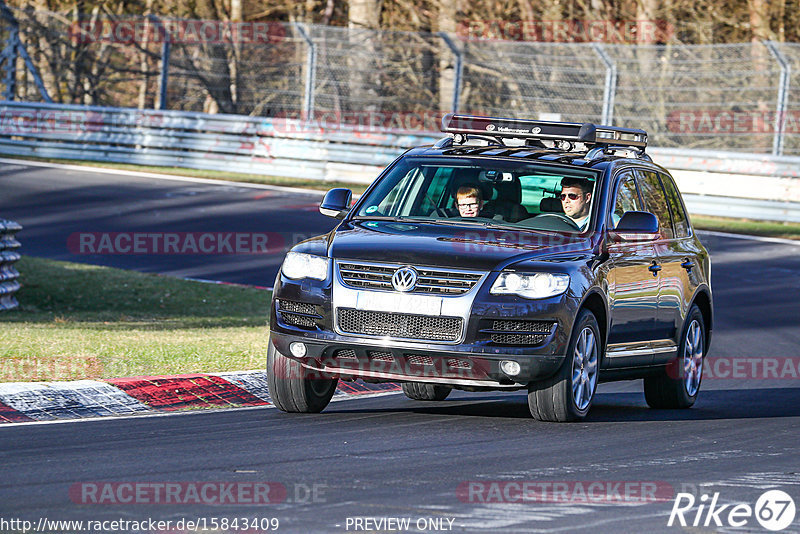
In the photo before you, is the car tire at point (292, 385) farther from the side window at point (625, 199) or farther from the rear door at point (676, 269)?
the rear door at point (676, 269)

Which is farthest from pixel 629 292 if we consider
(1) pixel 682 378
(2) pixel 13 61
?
(2) pixel 13 61

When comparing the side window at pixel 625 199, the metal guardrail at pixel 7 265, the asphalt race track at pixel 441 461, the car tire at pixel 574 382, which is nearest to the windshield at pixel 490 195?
the side window at pixel 625 199

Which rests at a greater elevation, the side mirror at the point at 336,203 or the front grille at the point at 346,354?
the side mirror at the point at 336,203

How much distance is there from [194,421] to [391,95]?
855 inches

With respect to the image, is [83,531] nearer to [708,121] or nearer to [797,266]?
[797,266]

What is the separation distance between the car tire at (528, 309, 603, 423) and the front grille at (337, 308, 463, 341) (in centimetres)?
70

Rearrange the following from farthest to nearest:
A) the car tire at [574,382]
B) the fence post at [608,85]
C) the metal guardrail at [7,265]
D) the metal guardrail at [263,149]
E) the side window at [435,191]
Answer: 1. the fence post at [608,85]
2. the metal guardrail at [263,149]
3. the metal guardrail at [7,265]
4. the side window at [435,191]
5. the car tire at [574,382]

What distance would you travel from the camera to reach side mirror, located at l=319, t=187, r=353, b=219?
9555mm

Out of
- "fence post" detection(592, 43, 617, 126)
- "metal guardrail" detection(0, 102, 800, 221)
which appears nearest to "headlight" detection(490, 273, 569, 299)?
"metal guardrail" detection(0, 102, 800, 221)

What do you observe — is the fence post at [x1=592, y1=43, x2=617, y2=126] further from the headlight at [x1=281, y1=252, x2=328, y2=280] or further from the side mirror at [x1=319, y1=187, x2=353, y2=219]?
the headlight at [x1=281, y1=252, x2=328, y2=280]

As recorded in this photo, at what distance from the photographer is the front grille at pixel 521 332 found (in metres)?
8.20

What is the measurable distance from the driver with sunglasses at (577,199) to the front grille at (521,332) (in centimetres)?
123

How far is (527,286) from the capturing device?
27.1ft

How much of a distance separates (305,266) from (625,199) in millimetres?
2542
